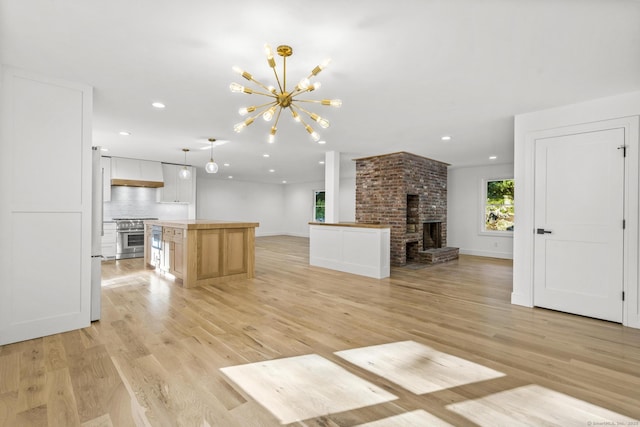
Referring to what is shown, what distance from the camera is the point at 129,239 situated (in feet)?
22.7

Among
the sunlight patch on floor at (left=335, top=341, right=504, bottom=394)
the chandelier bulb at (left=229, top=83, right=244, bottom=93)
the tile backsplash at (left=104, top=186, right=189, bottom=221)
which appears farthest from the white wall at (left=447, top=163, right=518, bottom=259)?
the tile backsplash at (left=104, top=186, right=189, bottom=221)

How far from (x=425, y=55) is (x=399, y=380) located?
2.44m

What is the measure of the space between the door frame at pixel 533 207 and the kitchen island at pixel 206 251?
384 centimetres

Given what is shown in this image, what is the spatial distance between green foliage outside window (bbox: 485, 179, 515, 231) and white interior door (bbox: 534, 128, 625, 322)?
14.2 feet

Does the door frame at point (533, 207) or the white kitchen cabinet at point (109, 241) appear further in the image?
the white kitchen cabinet at point (109, 241)

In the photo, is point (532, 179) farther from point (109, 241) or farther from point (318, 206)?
point (318, 206)

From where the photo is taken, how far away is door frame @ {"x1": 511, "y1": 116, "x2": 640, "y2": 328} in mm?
3092

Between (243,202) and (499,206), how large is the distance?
894 centimetres

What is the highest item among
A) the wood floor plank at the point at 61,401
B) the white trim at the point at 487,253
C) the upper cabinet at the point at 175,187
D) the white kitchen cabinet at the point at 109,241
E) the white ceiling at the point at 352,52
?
the white ceiling at the point at 352,52

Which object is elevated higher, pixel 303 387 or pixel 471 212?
pixel 471 212

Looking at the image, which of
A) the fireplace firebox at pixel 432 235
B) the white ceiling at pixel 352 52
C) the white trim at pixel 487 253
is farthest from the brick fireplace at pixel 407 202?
the white ceiling at pixel 352 52

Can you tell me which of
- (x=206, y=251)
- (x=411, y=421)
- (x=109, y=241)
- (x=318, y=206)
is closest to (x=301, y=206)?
(x=318, y=206)

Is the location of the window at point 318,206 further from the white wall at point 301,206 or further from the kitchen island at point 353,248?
the kitchen island at point 353,248

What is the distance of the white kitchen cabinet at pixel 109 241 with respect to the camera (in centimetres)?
676
